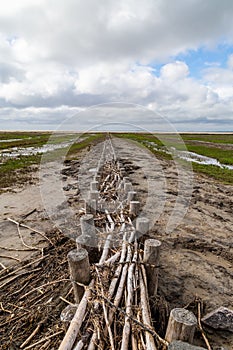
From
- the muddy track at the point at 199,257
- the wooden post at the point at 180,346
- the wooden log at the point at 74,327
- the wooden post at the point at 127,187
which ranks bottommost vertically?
the muddy track at the point at 199,257

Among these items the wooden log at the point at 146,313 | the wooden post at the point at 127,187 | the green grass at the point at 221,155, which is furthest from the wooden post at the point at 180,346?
the green grass at the point at 221,155

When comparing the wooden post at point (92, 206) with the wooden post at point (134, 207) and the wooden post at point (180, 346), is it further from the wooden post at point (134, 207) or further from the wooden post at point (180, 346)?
the wooden post at point (180, 346)

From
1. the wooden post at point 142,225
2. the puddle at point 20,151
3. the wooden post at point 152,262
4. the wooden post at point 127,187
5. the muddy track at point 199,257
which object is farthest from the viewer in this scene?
the puddle at point 20,151

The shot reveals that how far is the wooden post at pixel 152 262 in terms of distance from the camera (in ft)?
9.06

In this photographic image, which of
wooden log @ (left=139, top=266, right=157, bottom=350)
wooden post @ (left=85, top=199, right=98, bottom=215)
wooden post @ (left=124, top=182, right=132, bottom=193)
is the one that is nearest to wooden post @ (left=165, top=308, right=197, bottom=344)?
wooden log @ (left=139, top=266, right=157, bottom=350)

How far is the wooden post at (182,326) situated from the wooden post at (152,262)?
968mm

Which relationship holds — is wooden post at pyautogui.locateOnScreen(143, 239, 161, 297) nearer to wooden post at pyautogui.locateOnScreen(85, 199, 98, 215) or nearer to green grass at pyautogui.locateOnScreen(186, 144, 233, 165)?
wooden post at pyautogui.locateOnScreen(85, 199, 98, 215)

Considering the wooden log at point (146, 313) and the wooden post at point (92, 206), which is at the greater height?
the wooden post at point (92, 206)

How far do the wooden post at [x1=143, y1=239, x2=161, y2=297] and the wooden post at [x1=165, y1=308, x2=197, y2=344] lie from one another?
0.97m

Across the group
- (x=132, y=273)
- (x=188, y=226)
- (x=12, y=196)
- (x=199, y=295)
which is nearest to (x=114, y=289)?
(x=132, y=273)

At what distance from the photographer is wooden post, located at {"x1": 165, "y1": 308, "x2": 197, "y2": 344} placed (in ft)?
5.60

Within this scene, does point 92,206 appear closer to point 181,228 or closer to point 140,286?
point 181,228

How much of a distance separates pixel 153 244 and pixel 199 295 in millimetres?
1249

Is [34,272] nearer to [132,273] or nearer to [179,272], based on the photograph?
[132,273]
